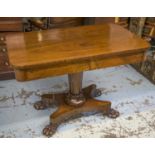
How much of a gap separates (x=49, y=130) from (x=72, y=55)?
587mm

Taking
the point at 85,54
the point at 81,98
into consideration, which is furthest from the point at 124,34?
the point at 81,98

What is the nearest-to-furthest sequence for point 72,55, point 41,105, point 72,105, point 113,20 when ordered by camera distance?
point 72,55, point 72,105, point 41,105, point 113,20

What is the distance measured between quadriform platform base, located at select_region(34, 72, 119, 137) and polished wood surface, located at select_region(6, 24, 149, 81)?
0.92 ft

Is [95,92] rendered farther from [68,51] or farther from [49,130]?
[68,51]

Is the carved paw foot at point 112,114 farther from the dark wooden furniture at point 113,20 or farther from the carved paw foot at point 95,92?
the dark wooden furniture at point 113,20

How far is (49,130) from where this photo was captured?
60.6 inches

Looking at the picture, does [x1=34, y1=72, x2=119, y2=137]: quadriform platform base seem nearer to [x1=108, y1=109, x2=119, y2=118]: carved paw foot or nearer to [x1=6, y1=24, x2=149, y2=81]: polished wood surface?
[x1=108, y1=109, x2=119, y2=118]: carved paw foot

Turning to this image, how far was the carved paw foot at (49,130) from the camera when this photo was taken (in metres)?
1.53

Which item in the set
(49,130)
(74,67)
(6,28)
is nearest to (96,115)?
(49,130)

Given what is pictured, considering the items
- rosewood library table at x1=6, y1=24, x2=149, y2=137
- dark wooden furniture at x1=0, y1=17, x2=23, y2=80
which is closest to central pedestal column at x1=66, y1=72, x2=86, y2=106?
rosewood library table at x1=6, y1=24, x2=149, y2=137

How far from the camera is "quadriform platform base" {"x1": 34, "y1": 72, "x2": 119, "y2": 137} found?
156 centimetres

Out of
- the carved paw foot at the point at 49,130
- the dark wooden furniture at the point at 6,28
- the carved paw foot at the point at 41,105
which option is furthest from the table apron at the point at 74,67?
the dark wooden furniture at the point at 6,28

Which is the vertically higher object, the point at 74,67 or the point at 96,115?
the point at 74,67

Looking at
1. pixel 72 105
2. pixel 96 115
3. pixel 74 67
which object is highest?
pixel 74 67
